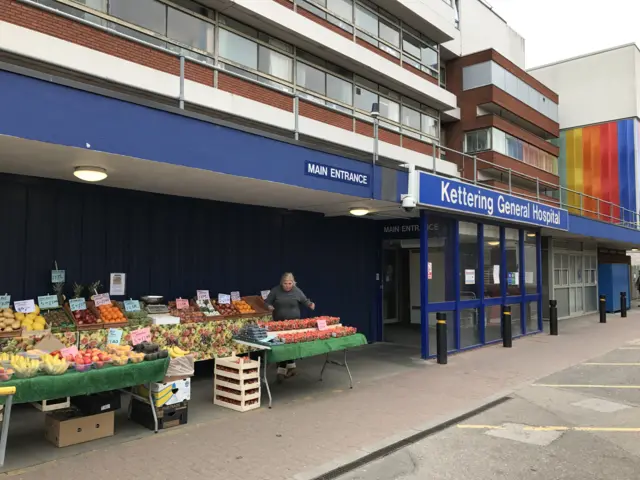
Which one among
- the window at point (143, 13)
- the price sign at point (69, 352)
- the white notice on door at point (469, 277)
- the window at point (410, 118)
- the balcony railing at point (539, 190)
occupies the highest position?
the window at point (410, 118)

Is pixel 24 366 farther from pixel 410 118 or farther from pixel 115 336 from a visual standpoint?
pixel 410 118

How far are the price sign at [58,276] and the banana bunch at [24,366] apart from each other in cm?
212

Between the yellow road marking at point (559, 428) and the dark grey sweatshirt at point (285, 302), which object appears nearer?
the yellow road marking at point (559, 428)

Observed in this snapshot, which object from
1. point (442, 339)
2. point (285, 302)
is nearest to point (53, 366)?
point (285, 302)

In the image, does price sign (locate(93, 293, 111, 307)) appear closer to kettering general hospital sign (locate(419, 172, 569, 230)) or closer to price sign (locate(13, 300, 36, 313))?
price sign (locate(13, 300, 36, 313))

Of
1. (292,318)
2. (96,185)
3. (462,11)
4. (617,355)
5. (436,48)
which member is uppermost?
(462,11)

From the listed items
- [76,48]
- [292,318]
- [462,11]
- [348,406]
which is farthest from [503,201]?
[462,11]

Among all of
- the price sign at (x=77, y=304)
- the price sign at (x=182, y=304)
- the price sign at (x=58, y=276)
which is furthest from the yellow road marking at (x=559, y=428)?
the price sign at (x=58, y=276)

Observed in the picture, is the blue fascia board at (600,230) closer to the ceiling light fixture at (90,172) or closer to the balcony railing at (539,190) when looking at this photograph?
the balcony railing at (539,190)

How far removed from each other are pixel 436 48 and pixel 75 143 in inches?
1001

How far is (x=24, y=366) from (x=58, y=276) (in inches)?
97.1

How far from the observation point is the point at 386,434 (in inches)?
229

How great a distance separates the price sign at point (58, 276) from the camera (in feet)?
22.9

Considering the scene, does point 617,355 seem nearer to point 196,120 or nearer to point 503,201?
point 503,201
